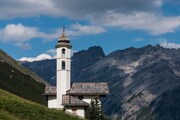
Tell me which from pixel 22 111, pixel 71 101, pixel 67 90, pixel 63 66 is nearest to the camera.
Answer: pixel 22 111

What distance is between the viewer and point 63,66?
83938 mm

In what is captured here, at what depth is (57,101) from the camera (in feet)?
269

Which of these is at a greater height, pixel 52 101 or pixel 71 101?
pixel 52 101

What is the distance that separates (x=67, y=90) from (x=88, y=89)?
4.49 m

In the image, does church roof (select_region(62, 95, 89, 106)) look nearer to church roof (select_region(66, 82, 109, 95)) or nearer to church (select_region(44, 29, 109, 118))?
church (select_region(44, 29, 109, 118))

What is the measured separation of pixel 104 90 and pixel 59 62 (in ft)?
32.3

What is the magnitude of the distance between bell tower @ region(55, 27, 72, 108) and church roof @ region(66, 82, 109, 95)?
1427mm

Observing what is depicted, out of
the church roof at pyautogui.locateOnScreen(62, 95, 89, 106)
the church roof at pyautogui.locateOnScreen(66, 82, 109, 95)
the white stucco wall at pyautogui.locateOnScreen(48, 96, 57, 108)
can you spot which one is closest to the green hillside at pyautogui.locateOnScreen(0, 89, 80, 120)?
the church roof at pyautogui.locateOnScreen(62, 95, 89, 106)

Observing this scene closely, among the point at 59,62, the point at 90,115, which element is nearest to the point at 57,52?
the point at 59,62

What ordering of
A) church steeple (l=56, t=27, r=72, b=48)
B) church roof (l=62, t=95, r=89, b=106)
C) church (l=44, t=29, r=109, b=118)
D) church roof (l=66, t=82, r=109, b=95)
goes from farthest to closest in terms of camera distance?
1. church steeple (l=56, t=27, r=72, b=48)
2. church roof (l=66, t=82, r=109, b=95)
3. church (l=44, t=29, r=109, b=118)
4. church roof (l=62, t=95, r=89, b=106)

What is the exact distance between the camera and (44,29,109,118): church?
3150 inches

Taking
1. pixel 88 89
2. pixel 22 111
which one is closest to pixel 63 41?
pixel 88 89

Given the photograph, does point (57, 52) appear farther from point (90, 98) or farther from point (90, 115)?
point (90, 115)

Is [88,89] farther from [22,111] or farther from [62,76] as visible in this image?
[22,111]
